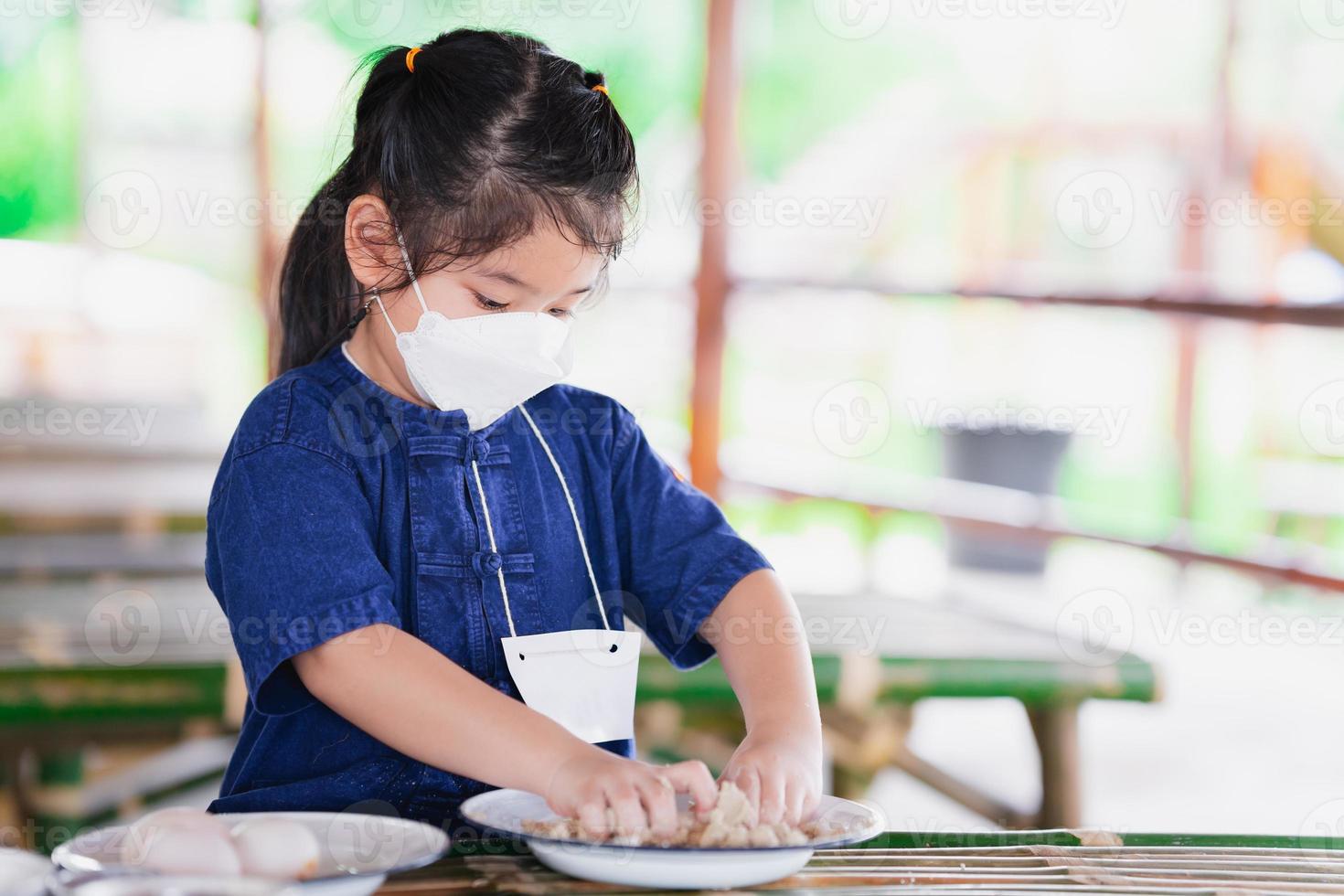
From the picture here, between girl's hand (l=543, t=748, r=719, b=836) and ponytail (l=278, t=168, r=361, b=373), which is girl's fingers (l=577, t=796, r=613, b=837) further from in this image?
ponytail (l=278, t=168, r=361, b=373)

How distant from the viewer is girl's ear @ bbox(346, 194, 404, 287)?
1.10 meters

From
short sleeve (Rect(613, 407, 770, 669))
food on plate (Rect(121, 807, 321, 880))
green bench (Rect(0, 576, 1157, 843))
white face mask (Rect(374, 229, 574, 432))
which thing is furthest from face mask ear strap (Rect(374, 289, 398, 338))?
green bench (Rect(0, 576, 1157, 843))

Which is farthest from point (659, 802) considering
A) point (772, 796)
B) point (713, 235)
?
point (713, 235)

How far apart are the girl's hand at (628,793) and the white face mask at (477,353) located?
1.15 feet

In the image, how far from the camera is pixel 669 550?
121cm

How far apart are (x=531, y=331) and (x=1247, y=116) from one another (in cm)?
435

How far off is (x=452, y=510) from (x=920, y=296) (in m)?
2.73

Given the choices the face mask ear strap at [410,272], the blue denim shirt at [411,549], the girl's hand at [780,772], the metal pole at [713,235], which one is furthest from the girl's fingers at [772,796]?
the metal pole at [713,235]

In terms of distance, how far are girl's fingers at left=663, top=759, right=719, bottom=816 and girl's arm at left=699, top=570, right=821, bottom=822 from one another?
0.07 meters

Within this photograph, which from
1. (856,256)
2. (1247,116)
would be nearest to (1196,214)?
(1247,116)

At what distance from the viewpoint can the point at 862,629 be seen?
205 centimetres

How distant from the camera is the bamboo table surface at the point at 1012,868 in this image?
32.3 inches

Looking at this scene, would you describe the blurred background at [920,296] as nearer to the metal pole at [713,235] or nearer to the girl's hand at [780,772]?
the metal pole at [713,235]

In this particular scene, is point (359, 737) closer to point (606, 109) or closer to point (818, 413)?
point (606, 109)
